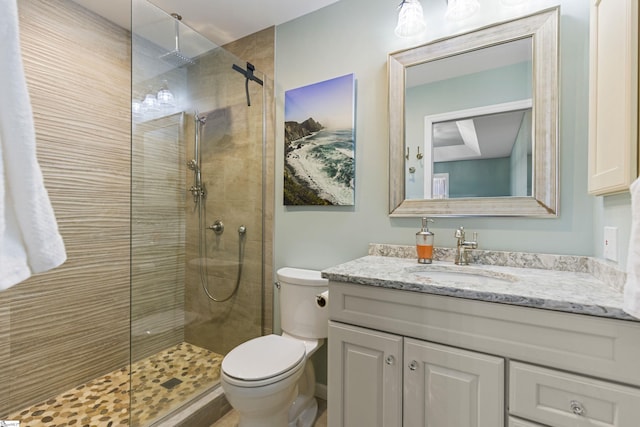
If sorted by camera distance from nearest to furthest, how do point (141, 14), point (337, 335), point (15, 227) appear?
1. point (15, 227)
2. point (337, 335)
3. point (141, 14)

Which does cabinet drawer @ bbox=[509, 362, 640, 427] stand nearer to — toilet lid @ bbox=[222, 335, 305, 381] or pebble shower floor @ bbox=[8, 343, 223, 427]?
toilet lid @ bbox=[222, 335, 305, 381]

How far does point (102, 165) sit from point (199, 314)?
47.3 inches

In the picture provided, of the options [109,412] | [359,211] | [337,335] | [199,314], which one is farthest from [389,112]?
[109,412]

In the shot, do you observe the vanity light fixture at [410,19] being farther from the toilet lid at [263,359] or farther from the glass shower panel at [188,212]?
the toilet lid at [263,359]

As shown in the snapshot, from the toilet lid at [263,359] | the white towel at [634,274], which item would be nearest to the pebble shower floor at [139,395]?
the toilet lid at [263,359]

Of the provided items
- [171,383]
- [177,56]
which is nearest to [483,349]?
[171,383]

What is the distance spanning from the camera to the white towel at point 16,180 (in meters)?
0.42

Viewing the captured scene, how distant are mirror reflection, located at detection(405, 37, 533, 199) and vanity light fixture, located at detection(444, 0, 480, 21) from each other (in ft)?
0.57

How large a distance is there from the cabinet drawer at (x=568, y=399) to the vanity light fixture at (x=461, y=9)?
1.50 meters

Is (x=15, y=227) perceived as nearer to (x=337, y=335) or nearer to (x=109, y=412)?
(x=337, y=335)

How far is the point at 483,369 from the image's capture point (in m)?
0.93

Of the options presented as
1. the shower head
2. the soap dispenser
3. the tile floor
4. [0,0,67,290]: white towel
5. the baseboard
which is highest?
the shower head

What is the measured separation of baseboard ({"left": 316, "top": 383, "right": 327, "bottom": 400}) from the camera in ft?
5.89

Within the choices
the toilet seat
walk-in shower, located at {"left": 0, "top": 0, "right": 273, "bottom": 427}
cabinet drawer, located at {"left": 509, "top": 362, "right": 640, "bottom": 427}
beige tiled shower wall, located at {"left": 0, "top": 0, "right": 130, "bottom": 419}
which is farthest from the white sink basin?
beige tiled shower wall, located at {"left": 0, "top": 0, "right": 130, "bottom": 419}
